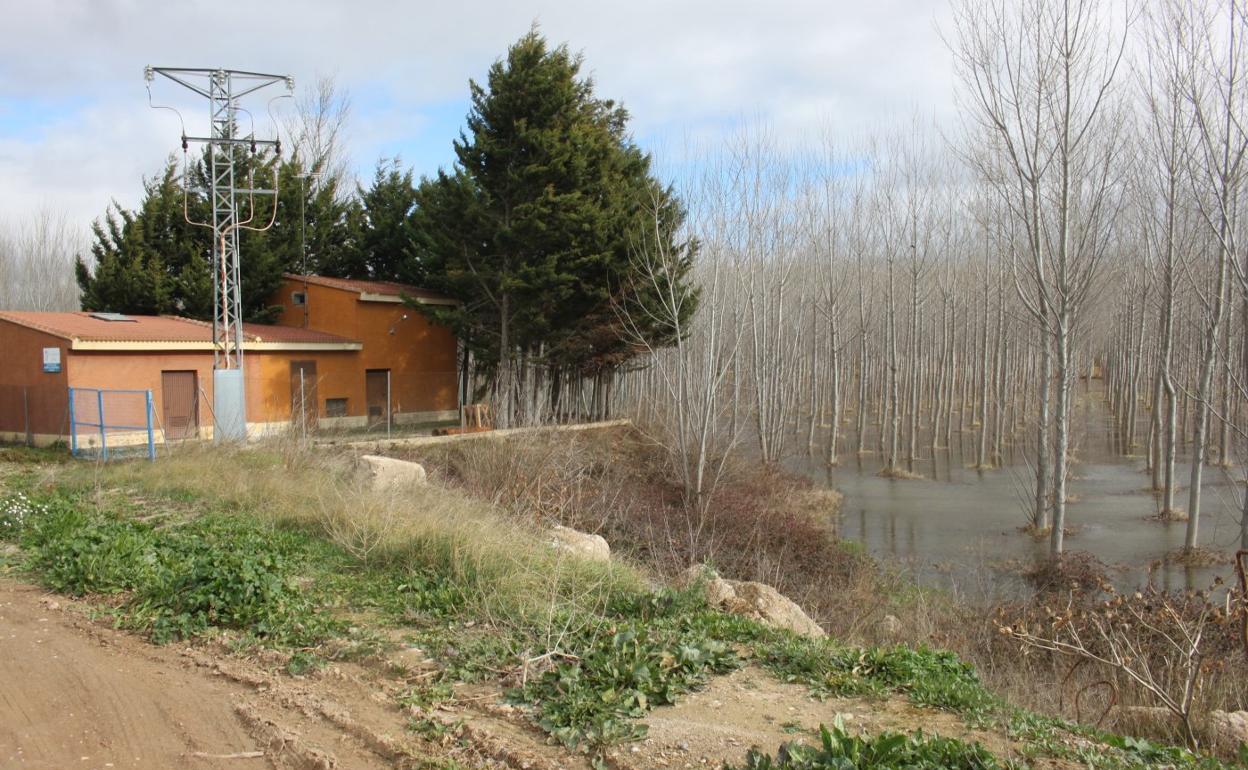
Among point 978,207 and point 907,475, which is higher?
point 978,207

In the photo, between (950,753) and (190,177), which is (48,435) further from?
(950,753)

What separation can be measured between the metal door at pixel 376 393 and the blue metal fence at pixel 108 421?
7.87 metres

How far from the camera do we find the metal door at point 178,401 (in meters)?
23.9

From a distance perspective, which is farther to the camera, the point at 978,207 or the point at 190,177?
the point at 190,177

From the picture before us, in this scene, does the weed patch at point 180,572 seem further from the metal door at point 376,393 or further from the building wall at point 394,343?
the building wall at point 394,343

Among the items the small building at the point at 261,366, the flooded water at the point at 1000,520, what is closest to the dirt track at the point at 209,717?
the flooded water at the point at 1000,520

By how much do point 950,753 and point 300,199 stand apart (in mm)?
34848

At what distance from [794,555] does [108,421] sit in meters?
16.7

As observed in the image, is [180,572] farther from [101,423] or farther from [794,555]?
[101,423]

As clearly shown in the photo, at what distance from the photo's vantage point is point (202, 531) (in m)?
9.74

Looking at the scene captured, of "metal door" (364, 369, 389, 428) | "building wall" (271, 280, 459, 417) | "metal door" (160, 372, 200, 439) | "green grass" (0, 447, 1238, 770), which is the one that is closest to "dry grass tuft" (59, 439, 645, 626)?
"green grass" (0, 447, 1238, 770)

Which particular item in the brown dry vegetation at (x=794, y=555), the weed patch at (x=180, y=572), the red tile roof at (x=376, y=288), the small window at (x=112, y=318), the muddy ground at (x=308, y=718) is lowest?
the brown dry vegetation at (x=794, y=555)

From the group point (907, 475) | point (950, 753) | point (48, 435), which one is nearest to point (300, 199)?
point (48, 435)

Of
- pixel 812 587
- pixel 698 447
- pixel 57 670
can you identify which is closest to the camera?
pixel 57 670
